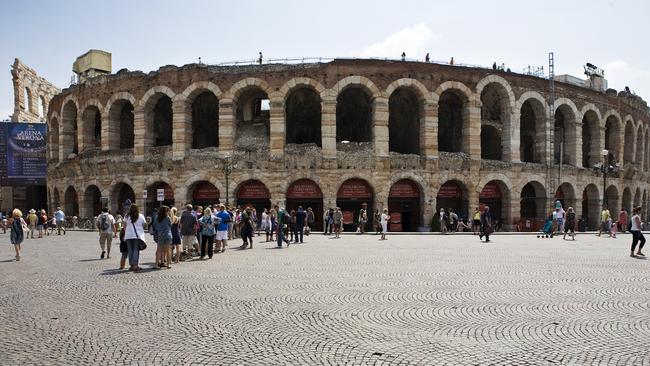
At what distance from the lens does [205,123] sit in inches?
1291

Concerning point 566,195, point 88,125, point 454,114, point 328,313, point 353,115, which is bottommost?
point 328,313

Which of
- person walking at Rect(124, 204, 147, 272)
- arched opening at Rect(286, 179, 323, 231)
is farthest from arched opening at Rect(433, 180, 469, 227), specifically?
person walking at Rect(124, 204, 147, 272)

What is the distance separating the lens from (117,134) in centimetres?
3125

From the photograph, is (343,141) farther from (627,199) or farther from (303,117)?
(627,199)

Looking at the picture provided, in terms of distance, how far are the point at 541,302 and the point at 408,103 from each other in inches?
982

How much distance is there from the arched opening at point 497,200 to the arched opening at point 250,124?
14.2 metres

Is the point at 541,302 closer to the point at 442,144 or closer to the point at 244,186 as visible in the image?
the point at 244,186

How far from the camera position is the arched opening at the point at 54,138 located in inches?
1422

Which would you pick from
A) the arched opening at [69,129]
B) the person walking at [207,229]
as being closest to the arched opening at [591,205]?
the person walking at [207,229]

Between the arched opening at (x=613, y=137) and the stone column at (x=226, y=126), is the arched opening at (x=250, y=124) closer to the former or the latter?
the stone column at (x=226, y=126)

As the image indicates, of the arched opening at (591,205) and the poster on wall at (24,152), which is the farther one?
the poster on wall at (24,152)

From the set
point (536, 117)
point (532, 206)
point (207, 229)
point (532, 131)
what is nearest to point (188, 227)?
point (207, 229)

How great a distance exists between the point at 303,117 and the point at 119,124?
1262 centimetres

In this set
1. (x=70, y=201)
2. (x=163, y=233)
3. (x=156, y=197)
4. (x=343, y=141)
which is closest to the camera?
(x=163, y=233)
